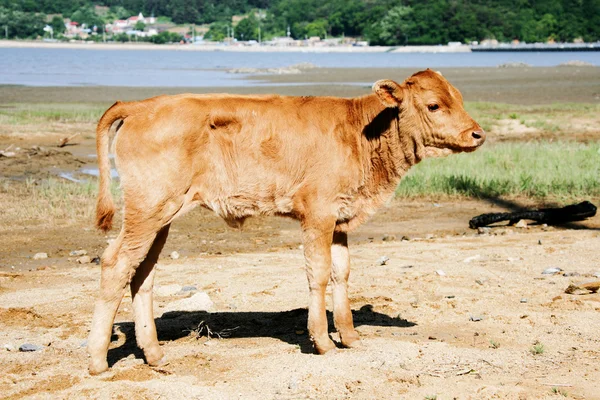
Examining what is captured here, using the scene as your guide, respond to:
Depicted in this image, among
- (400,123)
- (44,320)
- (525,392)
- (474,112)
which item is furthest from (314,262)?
(474,112)

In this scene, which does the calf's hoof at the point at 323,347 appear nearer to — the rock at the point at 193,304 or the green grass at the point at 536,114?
the rock at the point at 193,304

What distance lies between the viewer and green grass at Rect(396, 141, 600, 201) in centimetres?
1669

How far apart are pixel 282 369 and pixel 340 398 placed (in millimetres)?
734

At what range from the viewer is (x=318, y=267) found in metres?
7.46

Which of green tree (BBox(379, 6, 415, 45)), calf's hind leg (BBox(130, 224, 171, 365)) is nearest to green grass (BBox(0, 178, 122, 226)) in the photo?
calf's hind leg (BBox(130, 224, 171, 365))

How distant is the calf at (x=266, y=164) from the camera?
282 inches

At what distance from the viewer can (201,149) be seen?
24.1 feet

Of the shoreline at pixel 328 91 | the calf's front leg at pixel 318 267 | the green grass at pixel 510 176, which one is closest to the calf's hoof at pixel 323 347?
the calf's front leg at pixel 318 267

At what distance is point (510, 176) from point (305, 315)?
956 centimetres

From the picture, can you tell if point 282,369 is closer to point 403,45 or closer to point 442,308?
point 442,308

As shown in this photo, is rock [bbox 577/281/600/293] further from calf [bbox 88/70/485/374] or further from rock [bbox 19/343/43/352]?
rock [bbox 19/343/43/352]

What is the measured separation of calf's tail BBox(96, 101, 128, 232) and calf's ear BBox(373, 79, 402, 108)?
2123mm

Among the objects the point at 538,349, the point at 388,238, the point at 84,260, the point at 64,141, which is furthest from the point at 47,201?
the point at 538,349

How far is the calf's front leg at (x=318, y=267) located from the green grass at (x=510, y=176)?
9.53 m
